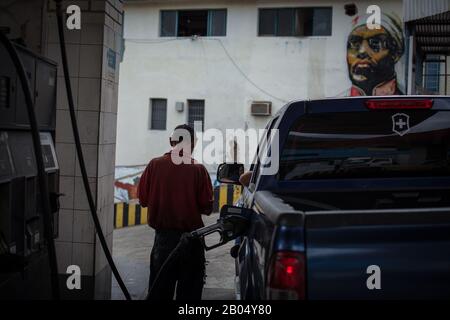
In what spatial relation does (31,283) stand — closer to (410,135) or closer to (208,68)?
(410,135)

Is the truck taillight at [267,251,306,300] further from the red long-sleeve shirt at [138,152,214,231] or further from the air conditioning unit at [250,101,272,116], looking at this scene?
the air conditioning unit at [250,101,272,116]

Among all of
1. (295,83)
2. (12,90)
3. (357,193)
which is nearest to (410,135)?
(357,193)

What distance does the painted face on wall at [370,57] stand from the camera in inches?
749

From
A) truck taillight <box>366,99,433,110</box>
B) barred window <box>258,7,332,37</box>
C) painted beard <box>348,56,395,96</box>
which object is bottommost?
truck taillight <box>366,99,433,110</box>

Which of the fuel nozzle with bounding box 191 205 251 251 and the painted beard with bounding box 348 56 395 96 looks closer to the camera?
the fuel nozzle with bounding box 191 205 251 251

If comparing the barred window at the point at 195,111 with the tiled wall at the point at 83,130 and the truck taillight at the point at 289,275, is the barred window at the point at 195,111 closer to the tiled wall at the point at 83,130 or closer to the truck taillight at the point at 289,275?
the tiled wall at the point at 83,130

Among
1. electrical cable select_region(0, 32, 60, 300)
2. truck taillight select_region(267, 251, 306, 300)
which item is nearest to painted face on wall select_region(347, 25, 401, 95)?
electrical cable select_region(0, 32, 60, 300)

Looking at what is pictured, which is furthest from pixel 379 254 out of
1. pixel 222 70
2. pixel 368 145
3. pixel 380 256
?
pixel 222 70

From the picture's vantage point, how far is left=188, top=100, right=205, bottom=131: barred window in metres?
20.6

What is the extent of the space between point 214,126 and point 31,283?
654 inches

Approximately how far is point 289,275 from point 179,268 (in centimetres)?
276

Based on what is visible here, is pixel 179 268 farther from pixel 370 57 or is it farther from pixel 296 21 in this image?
pixel 296 21

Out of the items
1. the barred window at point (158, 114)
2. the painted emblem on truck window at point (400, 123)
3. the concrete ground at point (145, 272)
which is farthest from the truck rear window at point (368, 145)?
the barred window at point (158, 114)

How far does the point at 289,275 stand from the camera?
2127mm
